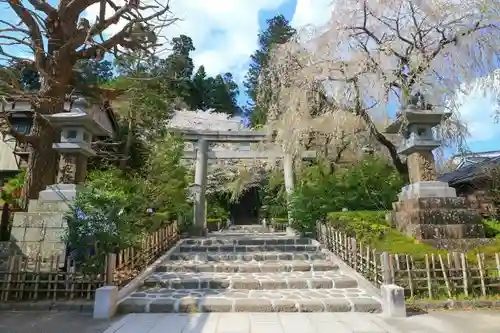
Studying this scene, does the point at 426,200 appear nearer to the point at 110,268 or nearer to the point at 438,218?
the point at 438,218

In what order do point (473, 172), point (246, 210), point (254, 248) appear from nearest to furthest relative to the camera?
point (254, 248) → point (473, 172) → point (246, 210)

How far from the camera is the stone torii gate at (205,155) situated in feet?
40.6

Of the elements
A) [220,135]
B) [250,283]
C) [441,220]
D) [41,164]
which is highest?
[220,135]

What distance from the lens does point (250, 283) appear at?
629 cm

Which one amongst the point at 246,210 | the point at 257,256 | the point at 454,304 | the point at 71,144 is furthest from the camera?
the point at 246,210

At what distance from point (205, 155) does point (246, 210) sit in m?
14.8

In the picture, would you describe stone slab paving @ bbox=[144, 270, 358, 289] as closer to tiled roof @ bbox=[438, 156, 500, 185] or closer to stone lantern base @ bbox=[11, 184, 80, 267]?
stone lantern base @ bbox=[11, 184, 80, 267]

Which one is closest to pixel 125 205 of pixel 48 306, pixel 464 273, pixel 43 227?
pixel 43 227

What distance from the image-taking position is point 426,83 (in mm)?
9703

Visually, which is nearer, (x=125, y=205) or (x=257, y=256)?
(x=125, y=205)

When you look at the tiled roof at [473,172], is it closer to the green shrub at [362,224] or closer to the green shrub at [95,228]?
the green shrub at [362,224]

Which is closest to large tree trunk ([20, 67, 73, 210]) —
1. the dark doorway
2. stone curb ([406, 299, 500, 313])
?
stone curb ([406, 299, 500, 313])

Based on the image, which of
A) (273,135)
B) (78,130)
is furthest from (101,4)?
(273,135)

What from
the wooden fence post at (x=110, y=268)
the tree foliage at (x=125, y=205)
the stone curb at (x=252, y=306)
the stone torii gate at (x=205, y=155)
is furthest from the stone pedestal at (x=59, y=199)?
the stone torii gate at (x=205, y=155)
